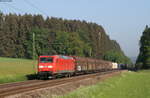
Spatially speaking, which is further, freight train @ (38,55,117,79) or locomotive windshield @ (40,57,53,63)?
locomotive windshield @ (40,57,53,63)

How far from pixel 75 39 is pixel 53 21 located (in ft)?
112

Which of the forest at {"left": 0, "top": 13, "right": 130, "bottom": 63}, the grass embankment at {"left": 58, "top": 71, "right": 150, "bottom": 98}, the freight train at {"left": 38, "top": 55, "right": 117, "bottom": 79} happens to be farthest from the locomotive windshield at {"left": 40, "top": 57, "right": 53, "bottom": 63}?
the forest at {"left": 0, "top": 13, "right": 130, "bottom": 63}

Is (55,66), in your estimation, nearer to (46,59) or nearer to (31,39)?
(46,59)

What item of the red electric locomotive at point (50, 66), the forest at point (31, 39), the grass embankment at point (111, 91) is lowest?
the grass embankment at point (111, 91)

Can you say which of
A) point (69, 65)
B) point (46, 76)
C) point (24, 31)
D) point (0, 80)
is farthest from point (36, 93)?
point (24, 31)

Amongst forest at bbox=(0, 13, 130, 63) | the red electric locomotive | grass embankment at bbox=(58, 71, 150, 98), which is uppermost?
forest at bbox=(0, 13, 130, 63)

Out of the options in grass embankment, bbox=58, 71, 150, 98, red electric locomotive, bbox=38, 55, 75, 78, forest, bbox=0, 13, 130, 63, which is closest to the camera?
grass embankment, bbox=58, 71, 150, 98

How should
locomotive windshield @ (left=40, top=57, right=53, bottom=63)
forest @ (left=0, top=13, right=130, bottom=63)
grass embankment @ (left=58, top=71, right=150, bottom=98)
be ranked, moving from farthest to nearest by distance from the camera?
forest @ (left=0, top=13, right=130, bottom=63) → locomotive windshield @ (left=40, top=57, right=53, bottom=63) → grass embankment @ (left=58, top=71, right=150, bottom=98)

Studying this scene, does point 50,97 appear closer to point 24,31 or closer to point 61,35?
point 61,35

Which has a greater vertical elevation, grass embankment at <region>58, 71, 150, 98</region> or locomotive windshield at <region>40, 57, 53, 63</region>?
locomotive windshield at <region>40, 57, 53, 63</region>

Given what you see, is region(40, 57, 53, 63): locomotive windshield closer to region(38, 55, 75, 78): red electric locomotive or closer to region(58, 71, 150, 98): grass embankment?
region(38, 55, 75, 78): red electric locomotive

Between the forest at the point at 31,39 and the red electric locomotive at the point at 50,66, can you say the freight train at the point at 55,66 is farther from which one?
the forest at the point at 31,39

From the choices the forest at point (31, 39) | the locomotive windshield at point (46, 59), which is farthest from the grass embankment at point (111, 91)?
the forest at point (31, 39)

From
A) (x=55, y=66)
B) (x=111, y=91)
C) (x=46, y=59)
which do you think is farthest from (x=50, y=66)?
(x=111, y=91)
